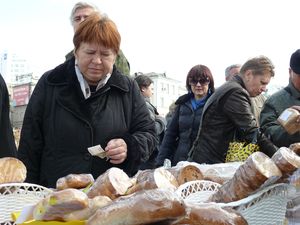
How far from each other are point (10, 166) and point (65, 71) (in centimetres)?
83

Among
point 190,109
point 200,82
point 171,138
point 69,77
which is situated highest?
point 69,77

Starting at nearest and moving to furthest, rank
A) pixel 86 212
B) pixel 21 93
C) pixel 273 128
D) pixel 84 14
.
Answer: pixel 86 212, pixel 273 128, pixel 84 14, pixel 21 93

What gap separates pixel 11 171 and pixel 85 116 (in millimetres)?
686

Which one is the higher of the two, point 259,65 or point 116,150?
point 259,65

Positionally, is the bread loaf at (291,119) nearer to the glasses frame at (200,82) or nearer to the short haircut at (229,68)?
the glasses frame at (200,82)

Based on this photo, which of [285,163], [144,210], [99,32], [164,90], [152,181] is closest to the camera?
[144,210]

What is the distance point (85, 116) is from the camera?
6.25 ft

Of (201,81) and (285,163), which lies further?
(201,81)

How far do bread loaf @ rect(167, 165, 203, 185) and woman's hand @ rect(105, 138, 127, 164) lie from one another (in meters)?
0.44

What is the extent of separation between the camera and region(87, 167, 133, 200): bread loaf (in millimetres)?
999

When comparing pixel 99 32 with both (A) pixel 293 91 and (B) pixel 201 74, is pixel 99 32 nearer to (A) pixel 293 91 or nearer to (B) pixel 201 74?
(A) pixel 293 91

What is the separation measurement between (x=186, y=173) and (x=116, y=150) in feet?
1.57

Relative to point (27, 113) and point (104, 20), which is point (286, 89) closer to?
point (104, 20)

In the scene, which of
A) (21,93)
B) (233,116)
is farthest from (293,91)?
(21,93)
